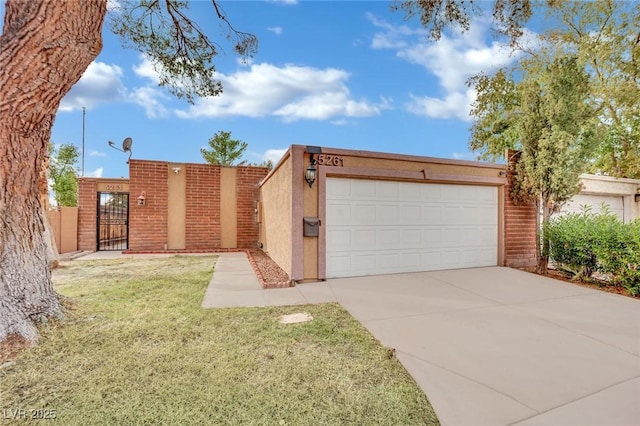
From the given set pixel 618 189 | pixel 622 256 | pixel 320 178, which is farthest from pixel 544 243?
pixel 320 178

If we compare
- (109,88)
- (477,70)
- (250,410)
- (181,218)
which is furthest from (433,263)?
(109,88)

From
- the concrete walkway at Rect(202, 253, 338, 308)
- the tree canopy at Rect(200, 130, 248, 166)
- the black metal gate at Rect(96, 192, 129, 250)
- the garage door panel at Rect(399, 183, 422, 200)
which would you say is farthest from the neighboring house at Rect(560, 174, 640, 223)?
the tree canopy at Rect(200, 130, 248, 166)

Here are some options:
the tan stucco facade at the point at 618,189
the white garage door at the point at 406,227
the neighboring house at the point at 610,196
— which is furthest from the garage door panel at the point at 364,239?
the tan stucco facade at the point at 618,189

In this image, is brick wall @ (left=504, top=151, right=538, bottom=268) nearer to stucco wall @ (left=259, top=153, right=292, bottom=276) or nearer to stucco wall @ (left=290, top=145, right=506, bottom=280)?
stucco wall @ (left=290, top=145, right=506, bottom=280)

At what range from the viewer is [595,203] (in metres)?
9.55

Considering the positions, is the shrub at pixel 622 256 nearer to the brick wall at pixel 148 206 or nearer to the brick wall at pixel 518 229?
the brick wall at pixel 518 229

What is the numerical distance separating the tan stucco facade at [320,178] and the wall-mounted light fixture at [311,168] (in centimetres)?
6

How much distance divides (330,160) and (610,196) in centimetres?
1073

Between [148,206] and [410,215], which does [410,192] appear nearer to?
[410,215]

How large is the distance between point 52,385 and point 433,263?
260 inches

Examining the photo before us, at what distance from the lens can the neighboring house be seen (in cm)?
906

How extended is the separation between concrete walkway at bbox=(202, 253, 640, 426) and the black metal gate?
26.4 feet

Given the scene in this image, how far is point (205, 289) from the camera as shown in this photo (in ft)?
17.1

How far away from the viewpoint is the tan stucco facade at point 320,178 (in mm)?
5641
